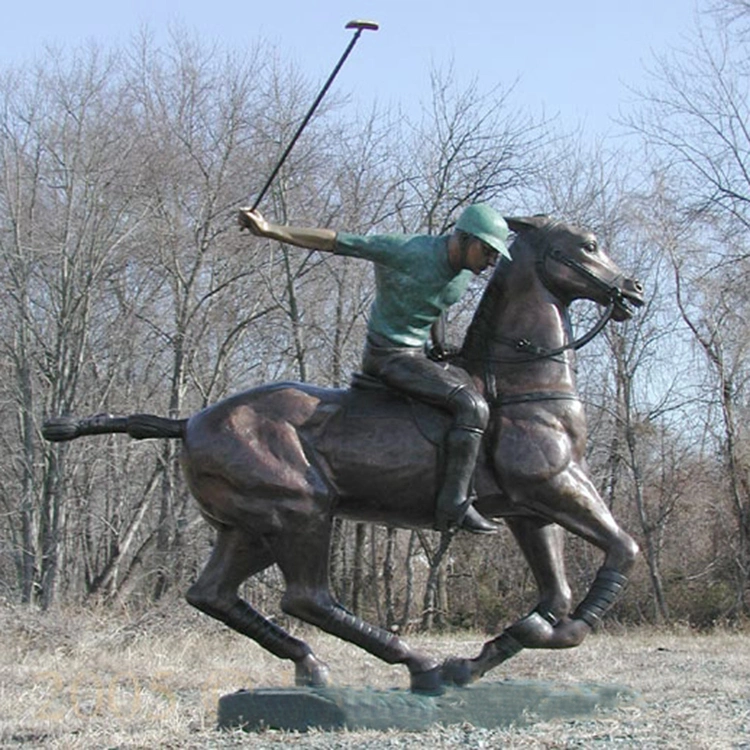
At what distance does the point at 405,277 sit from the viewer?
6715 millimetres

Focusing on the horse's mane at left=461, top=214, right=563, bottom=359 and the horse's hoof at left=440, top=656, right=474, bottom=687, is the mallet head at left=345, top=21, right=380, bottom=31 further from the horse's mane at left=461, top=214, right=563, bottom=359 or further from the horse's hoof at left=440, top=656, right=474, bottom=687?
the horse's hoof at left=440, top=656, right=474, bottom=687

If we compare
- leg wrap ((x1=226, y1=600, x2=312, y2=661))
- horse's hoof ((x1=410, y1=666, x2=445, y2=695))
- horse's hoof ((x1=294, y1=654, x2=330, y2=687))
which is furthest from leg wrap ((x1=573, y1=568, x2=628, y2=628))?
leg wrap ((x1=226, y1=600, x2=312, y2=661))

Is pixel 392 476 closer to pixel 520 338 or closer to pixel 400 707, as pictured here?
pixel 520 338

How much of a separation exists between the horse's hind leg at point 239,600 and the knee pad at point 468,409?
50.9 inches

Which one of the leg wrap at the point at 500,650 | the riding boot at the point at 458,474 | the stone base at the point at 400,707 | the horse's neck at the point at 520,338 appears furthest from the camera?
the horse's neck at the point at 520,338

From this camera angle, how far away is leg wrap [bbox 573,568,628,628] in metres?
6.50

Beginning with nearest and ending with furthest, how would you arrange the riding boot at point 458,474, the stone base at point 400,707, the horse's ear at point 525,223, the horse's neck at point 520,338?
the stone base at point 400,707, the riding boot at point 458,474, the horse's neck at point 520,338, the horse's ear at point 525,223

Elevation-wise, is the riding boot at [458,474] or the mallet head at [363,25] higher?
the mallet head at [363,25]

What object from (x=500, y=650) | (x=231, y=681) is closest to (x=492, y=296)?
(x=500, y=650)

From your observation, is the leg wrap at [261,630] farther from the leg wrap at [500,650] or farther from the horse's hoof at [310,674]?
the leg wrap at [500,650]

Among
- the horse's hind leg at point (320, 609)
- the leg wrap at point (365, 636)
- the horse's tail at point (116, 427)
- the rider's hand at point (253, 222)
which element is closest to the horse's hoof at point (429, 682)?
the horse's hind leg at point (320, 609)

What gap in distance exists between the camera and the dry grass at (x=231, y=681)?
232 inches

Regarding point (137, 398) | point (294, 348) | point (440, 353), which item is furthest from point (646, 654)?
point (137, 398)

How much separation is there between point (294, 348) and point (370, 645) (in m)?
15.1
